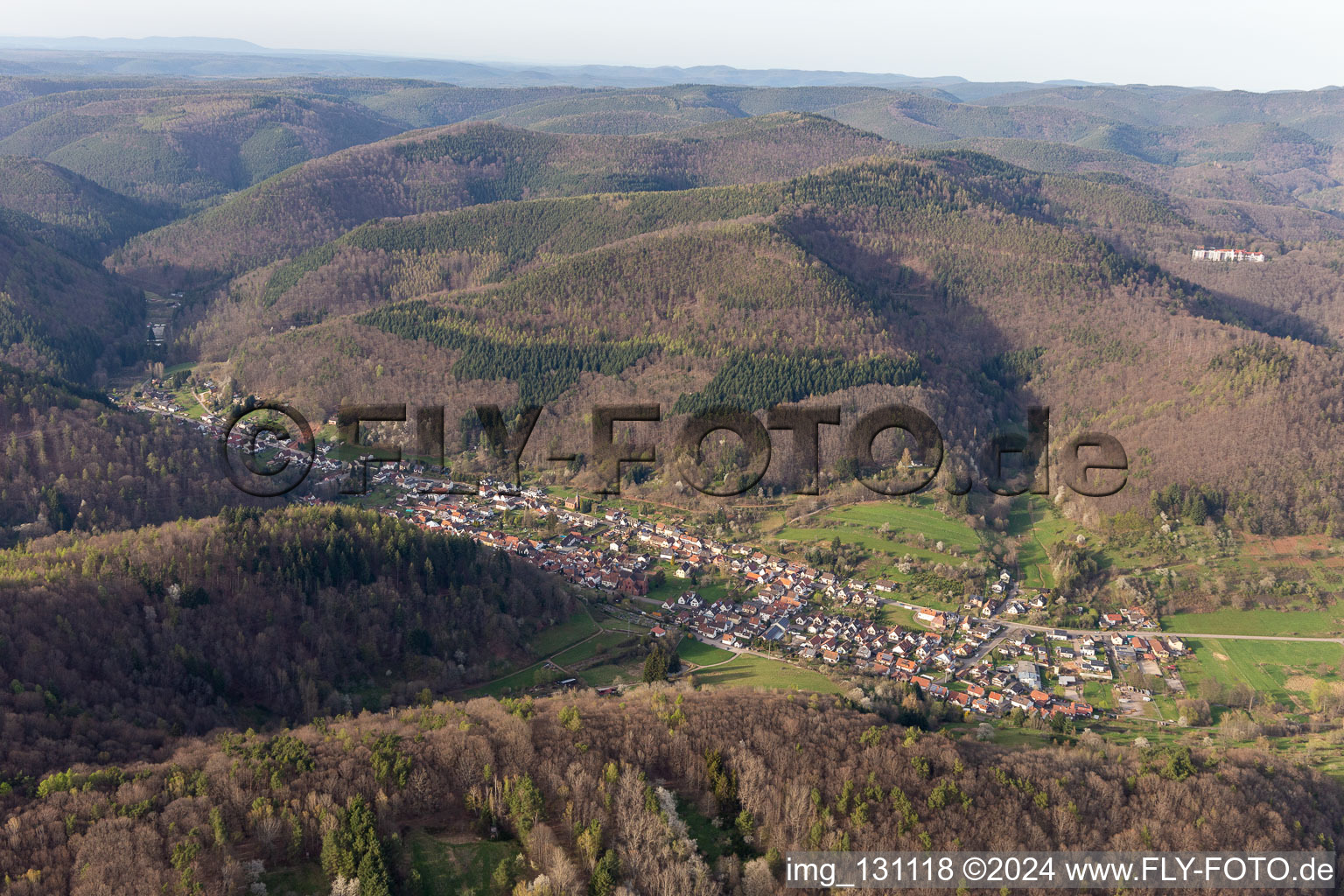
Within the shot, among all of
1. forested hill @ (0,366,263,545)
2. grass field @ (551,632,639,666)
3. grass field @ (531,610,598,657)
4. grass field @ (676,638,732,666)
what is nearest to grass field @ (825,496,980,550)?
grass field @ (676,638,732,666)

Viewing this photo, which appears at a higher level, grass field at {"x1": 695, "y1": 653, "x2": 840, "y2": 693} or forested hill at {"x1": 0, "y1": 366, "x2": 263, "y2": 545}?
forested hill at {"x1": 0, "y1": 366, "x2": 263, "y2": 545}

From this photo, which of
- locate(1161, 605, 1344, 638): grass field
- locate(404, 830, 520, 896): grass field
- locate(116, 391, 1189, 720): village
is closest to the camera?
locate(404, 830, 520, 896): grass field

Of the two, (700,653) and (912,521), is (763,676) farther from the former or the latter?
(912,521)

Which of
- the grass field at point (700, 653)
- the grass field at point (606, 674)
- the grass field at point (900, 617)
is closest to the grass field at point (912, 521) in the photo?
the grass field at point (900, 617)

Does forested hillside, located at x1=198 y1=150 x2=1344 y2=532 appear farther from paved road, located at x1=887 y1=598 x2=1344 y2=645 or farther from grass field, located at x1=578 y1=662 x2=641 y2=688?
grass field, located at x1=578 y1=662 x2=641 y2=688

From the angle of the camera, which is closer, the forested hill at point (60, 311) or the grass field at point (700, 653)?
the grass field at point (700, 653)

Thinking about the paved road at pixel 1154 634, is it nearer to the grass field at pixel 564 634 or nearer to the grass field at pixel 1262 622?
the grass field at pixel 1262 622
